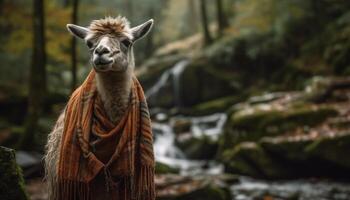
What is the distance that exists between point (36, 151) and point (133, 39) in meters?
9.05

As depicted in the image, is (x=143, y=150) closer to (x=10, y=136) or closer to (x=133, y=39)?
(x=133, y=39)

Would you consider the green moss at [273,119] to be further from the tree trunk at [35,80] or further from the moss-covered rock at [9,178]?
the moss-covered rock at [9,178]

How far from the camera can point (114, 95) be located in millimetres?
3982

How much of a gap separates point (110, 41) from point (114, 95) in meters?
Result: 0.49

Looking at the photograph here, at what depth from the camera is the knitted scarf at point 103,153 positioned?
3799mm

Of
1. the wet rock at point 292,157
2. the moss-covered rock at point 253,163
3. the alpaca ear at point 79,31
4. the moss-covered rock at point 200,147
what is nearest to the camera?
the alpaca ear at point 79,31

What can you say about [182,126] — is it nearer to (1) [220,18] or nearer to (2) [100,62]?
(1) [220,18]

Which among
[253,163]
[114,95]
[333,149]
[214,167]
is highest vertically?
[114,95]

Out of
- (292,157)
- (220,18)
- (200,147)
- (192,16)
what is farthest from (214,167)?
(192,16)

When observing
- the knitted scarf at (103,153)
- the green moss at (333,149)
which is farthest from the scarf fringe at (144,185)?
the green moss at (333,149)

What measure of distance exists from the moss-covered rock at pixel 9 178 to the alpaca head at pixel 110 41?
1.37 metres

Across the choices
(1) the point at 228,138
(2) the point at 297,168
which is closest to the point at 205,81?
(1) the point at 228,138

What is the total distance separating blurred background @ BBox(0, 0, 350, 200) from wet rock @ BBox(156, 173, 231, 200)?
0.07ft

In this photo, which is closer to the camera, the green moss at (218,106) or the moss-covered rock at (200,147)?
the moss-covered rock at (200,147)
